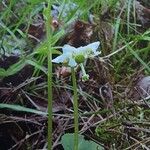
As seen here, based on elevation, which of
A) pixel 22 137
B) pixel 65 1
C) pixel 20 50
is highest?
pixel 65 1

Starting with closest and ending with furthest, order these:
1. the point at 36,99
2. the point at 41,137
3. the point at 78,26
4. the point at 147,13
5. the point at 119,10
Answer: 1. the point at 41,137
2. the point at 36,99
3. the point at 78,26
4. the point at 119,10
5. the point at 147,13

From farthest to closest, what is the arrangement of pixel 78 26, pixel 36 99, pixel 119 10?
pixel 119 10
pixel 78 26
pixel 36 99

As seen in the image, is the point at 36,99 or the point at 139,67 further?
the point at 139,67

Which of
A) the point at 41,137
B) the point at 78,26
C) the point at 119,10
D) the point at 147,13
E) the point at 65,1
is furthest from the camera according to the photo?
the point at 147,13

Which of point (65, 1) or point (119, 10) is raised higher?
point (65, 1)

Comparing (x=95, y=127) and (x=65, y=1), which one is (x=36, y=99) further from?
(x=65, y=1)

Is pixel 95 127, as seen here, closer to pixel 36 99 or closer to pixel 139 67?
pixel 36 99

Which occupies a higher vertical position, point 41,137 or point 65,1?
point 65,1

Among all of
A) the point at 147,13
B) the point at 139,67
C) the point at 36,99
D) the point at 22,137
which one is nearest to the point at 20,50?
the point at 36,99

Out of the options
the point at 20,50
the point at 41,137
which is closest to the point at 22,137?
the point at 41,137
